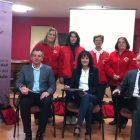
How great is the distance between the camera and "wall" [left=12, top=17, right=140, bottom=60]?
7.21 metres

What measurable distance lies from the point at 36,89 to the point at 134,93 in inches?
51.6

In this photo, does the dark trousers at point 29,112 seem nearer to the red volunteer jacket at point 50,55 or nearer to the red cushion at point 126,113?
the red volunteer jacket at point 50,55

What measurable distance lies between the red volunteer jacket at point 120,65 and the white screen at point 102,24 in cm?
112

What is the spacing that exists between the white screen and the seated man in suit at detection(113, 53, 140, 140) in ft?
5.19

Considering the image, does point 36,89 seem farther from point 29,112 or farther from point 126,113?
point 126,113

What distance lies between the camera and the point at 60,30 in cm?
722

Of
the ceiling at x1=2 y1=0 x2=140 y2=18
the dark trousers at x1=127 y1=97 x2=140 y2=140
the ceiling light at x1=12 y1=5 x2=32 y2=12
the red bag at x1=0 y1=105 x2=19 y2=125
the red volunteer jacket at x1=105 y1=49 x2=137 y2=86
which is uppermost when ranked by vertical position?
the ceiling light at x1=12 y1=5 x2=32 y2=12

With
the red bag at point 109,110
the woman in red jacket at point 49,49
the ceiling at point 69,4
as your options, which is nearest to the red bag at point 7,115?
the woman in red jacket at point 49,49

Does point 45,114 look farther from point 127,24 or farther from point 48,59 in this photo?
point 127,24

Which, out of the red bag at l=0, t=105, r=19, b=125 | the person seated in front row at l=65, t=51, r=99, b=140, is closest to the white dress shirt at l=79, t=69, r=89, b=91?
the person seated in front row at l=65, t=51, r=99, b=140

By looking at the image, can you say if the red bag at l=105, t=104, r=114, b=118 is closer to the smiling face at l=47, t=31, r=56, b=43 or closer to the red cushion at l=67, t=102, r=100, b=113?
the red cushion at l=67, t=102, r=100, b=113

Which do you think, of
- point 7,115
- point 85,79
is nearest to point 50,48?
point 85,79

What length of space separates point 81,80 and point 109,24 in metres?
1.89

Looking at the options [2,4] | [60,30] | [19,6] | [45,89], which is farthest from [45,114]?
[60,30]
